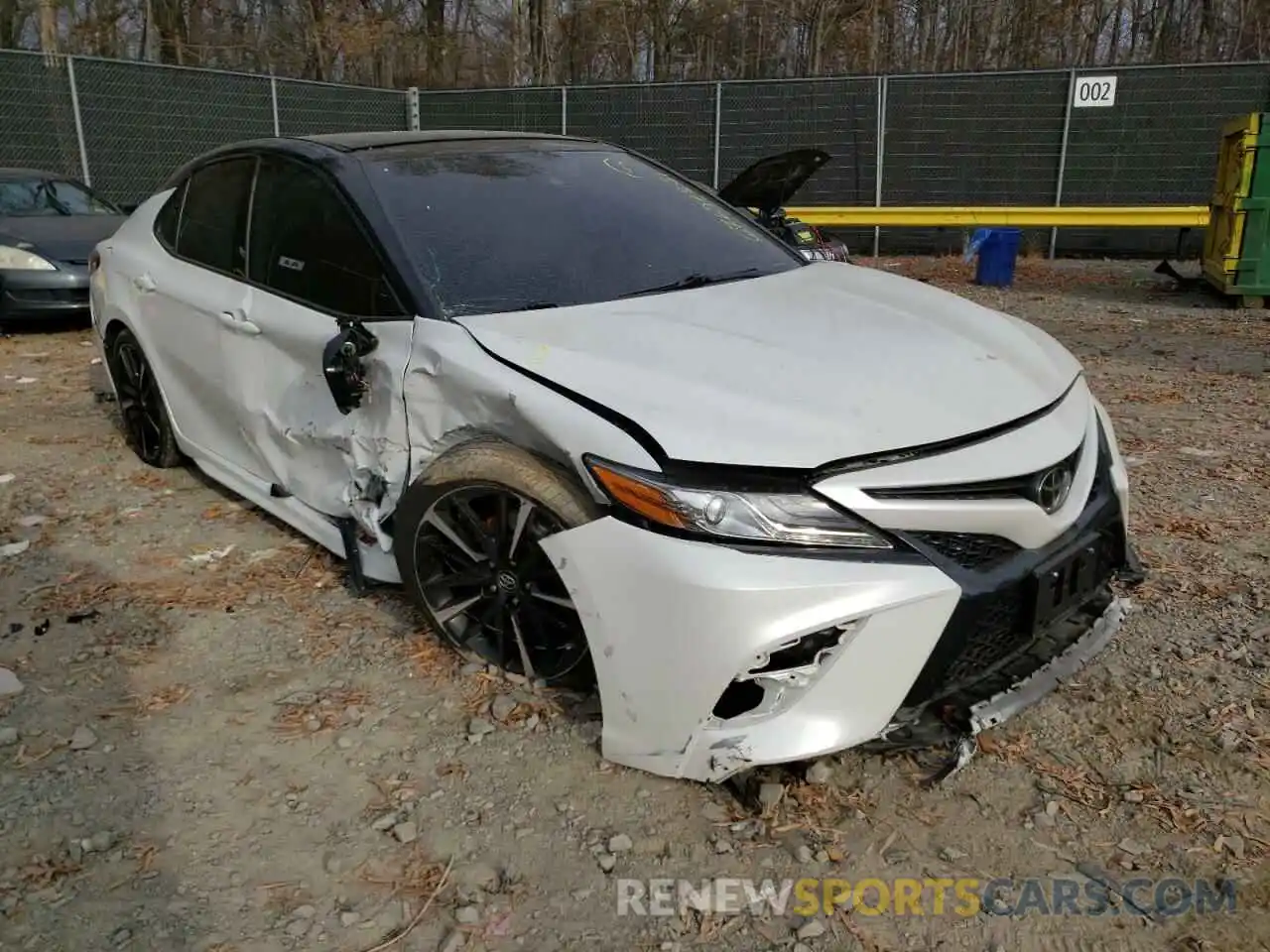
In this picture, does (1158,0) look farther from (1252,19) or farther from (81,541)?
(81,541)

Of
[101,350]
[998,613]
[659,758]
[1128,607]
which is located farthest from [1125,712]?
[101,350]

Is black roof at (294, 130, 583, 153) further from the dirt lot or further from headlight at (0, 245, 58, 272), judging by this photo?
headlight at (0, 245, 58, 272)

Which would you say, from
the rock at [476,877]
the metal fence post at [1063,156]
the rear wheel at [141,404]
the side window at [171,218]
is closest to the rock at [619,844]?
the rock at [476,877]

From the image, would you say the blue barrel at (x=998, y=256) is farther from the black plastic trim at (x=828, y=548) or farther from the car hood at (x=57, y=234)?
the black plastic trim at (x=828, y=548)

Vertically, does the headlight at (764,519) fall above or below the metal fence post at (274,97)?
below

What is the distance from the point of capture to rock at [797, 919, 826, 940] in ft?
6.86

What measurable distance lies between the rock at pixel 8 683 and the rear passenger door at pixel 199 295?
3.74ft

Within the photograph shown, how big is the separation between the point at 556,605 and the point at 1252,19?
25.9 meters

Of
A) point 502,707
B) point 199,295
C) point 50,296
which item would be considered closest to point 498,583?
point 502,707

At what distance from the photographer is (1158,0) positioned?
928 inches

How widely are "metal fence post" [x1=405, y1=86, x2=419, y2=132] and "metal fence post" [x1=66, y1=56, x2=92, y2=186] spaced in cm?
502

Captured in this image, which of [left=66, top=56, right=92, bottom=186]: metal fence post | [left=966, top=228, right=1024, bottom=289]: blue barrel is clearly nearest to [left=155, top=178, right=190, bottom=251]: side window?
[left=966, top=228, right=1024, bottom=289]: blue barrel

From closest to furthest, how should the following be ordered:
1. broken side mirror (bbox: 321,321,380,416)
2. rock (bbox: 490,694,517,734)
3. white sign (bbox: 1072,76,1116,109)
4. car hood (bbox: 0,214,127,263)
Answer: rock (bbox: 490,694,517,734) → broken side mirror (bbox: 321,321,380,416) → car hood (bbox: 0,214,127,263) → white sign (bbox: 1072,76,1116,109)

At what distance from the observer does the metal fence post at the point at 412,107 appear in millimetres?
16141
